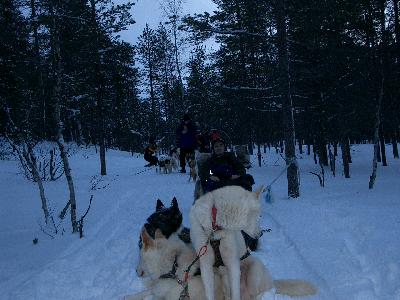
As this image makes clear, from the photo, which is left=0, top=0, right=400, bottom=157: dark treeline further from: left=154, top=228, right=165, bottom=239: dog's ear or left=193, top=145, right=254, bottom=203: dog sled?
left=154, top=228, right=165, bottom=239: dog's ear

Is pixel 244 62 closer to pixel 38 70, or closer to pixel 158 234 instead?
pixel 38 70

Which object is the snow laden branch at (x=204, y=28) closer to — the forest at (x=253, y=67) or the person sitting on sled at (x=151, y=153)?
the forest at (x=253, y=67)

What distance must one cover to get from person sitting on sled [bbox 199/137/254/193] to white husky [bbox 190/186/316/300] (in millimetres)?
3163

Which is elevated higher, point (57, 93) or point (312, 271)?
point (57, 93)

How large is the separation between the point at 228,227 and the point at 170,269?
2.51 feet

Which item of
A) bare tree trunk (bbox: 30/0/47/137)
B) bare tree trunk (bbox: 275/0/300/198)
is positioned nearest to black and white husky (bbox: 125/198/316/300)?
bare tree trunk (bbox: 275/0/300/198)

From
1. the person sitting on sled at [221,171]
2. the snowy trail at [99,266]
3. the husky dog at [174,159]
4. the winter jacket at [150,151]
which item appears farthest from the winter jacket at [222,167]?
the winter jacket at [150,151]

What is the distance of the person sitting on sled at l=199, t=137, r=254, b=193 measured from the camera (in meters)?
6.83

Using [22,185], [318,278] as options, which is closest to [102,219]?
[318,278]

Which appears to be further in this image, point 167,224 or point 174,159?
point 174,159

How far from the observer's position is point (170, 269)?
371 centimetres

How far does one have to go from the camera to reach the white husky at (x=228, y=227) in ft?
11.3

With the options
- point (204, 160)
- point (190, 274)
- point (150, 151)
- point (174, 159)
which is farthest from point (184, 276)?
point (150, 151)

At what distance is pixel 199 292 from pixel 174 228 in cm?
77
